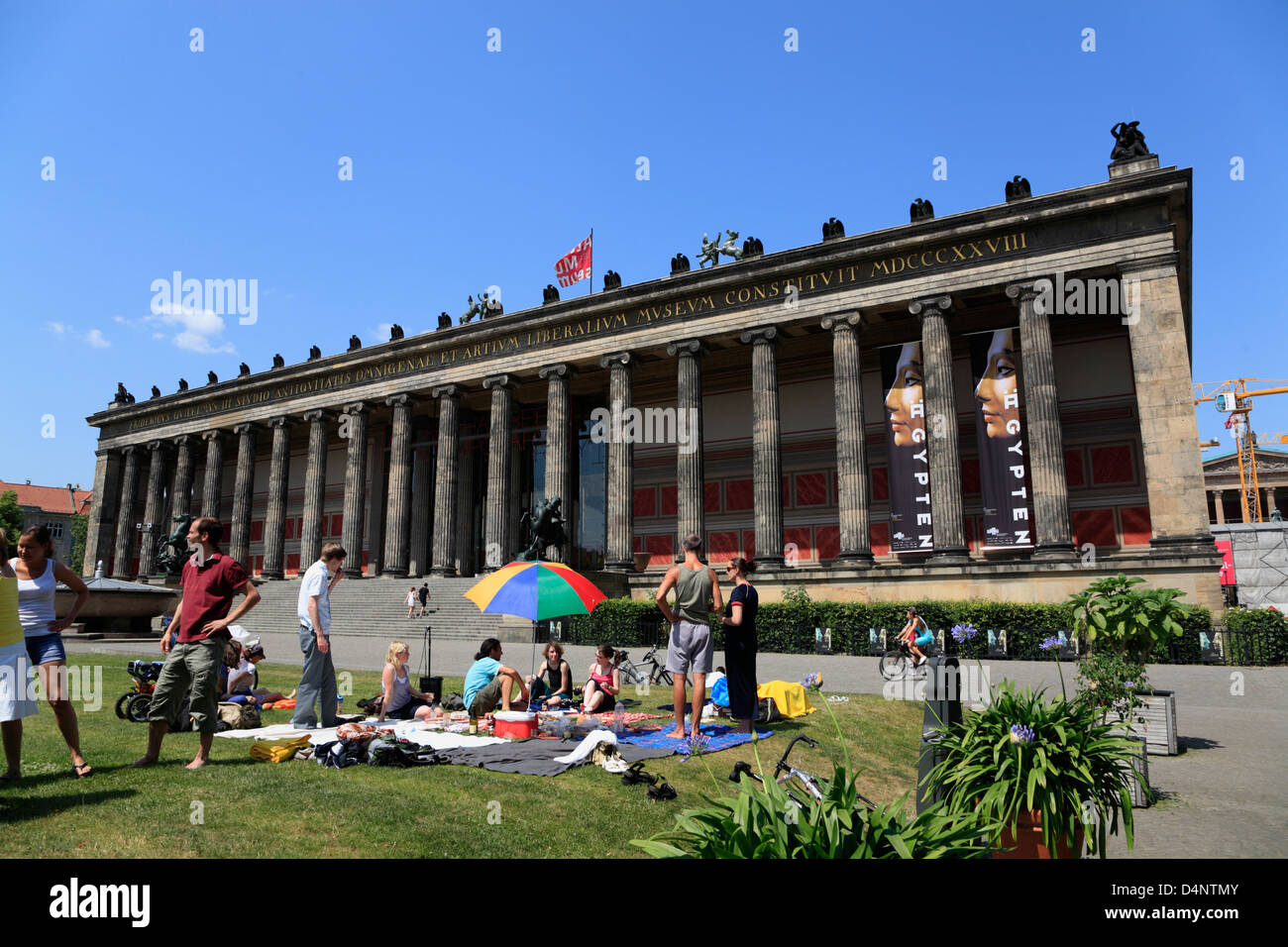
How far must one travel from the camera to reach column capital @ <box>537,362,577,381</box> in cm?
3512

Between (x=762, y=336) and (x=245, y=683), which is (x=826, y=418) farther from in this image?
(x=245, y=683)

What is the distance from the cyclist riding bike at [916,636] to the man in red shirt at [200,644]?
47.4 ft

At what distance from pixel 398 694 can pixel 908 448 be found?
70.1 feet

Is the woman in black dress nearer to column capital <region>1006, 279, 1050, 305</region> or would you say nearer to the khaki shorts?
the khaki shorts

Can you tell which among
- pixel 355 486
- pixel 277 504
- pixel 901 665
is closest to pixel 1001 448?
pixel 901 665

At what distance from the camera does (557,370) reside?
115ft

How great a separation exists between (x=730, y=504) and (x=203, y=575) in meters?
30.0

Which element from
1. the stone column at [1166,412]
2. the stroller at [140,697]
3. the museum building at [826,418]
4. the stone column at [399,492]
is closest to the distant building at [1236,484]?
the museum building at [826,418]

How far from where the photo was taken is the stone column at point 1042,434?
81.4 feet

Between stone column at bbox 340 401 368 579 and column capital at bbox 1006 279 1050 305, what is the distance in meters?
32.0

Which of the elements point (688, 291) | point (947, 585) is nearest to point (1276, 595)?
point (947, 585)

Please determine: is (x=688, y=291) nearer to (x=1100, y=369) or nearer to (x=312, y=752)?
(x=1100, y=369)

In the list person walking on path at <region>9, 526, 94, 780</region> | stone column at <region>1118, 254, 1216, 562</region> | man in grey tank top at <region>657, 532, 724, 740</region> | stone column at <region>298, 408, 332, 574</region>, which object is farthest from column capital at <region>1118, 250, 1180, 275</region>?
stone column at <region>298, 408, 332, 574</region>

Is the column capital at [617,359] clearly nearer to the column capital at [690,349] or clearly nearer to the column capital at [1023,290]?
the column capital at [690,349]
